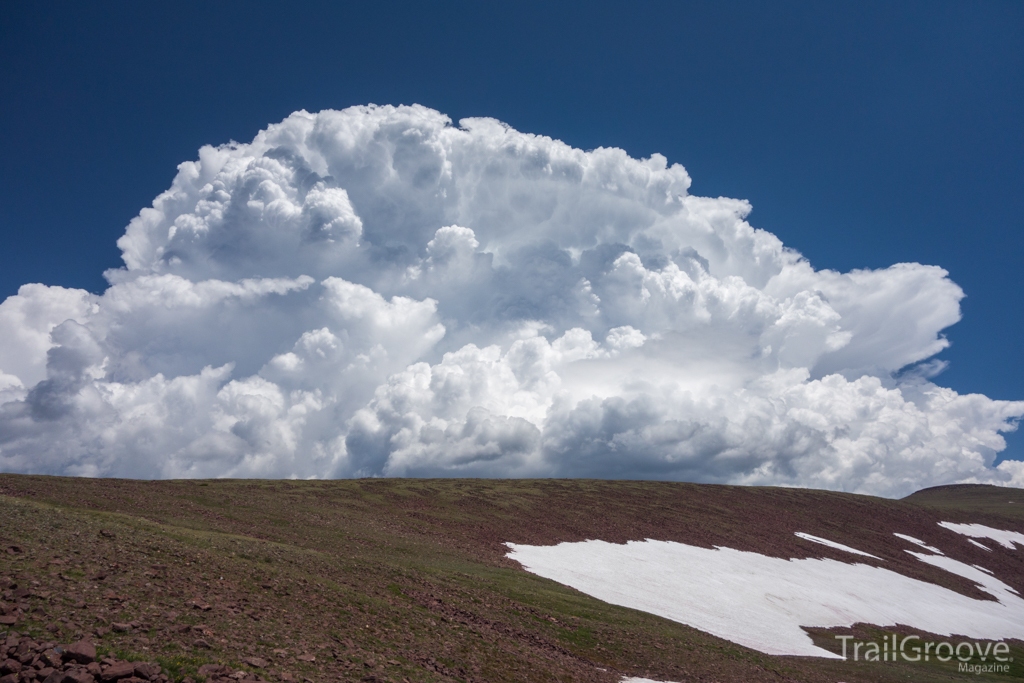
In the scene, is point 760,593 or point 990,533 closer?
point 760,593

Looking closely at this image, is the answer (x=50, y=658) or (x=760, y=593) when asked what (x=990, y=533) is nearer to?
(x=760, y=593)

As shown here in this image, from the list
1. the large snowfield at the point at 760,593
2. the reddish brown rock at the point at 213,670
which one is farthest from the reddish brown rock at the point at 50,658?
the large snowfield at the point at 760,593

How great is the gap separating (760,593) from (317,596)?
42.0 meters

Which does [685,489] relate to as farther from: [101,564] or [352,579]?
[101,564]

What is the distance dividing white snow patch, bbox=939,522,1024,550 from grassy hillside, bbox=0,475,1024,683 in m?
77.0

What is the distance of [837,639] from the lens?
40969 millimetres

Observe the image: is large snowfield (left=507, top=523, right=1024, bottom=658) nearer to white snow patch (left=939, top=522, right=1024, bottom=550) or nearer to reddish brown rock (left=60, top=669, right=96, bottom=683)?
reddish brown rock (left=60, top=669, right=96, bottom=683)

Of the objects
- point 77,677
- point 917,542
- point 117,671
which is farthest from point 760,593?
point 917,542

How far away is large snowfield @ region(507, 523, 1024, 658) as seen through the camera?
39438 mm

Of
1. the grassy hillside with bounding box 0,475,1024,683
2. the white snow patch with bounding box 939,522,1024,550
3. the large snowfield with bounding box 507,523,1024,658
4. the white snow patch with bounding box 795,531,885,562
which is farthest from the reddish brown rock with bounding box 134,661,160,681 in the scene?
the white snow patch with bounding box 939,522,1024,550

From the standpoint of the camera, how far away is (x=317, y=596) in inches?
871

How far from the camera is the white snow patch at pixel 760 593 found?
129 feet

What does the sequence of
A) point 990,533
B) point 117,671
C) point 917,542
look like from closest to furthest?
point 117,671
point 917,542
point 990,533

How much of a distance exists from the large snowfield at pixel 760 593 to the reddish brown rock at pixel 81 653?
32.0 meters
